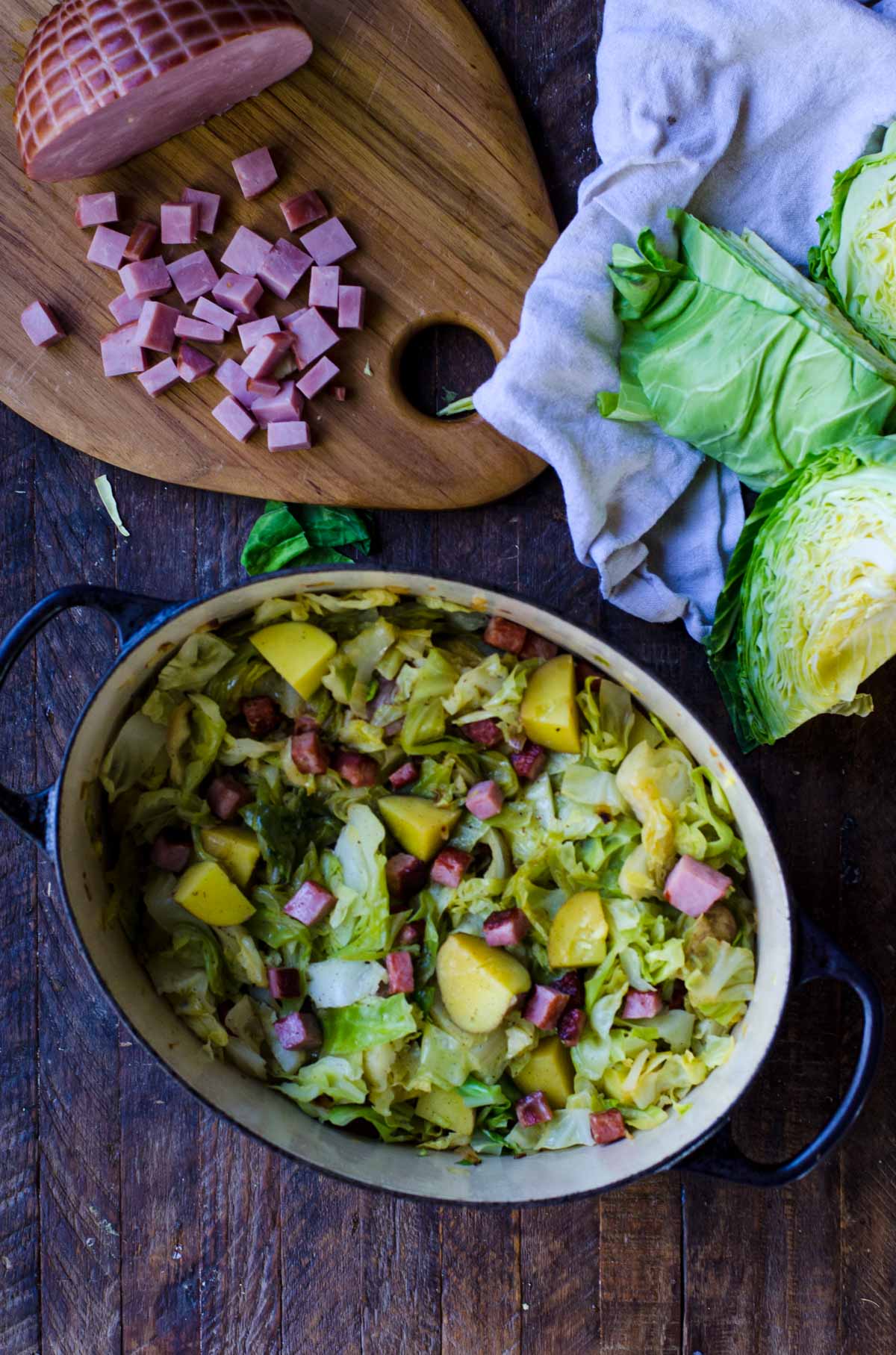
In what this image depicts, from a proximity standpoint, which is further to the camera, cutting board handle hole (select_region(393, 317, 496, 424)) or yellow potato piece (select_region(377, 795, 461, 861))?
cutting board handle hole (select_region(393, 317, 496, 424))

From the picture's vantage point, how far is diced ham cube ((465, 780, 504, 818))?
1892 mm

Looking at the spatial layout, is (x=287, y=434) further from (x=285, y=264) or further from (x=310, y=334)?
(x=285, y=264)

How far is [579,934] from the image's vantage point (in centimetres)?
187

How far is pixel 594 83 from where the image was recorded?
1983mm

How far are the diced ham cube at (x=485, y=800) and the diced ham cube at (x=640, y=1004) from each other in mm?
382

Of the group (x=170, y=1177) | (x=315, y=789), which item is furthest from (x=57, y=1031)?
(x=315, y=789)

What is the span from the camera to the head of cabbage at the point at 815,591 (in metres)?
1.62

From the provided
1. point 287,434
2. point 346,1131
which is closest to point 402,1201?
point 346,1131

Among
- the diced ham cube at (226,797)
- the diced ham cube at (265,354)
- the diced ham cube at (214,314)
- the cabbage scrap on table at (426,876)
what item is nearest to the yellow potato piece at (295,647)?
the cabbage scrap on table at (426,876)

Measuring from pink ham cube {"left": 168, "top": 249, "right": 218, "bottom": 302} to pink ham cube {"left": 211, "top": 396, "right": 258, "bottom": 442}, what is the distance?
20cm

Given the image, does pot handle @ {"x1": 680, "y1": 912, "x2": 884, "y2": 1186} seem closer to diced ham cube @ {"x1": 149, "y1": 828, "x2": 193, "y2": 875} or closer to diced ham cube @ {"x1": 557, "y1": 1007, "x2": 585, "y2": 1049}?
diced ham cube @ {"x1": 557, "y1": 1007, "x2": 585, "y2": 1049}

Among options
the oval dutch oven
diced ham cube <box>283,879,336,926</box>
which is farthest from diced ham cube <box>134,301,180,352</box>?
diced ham cube <box>283,879,336,926</box>

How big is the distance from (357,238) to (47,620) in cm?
87

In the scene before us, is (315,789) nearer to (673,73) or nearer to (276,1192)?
(276,1192)
